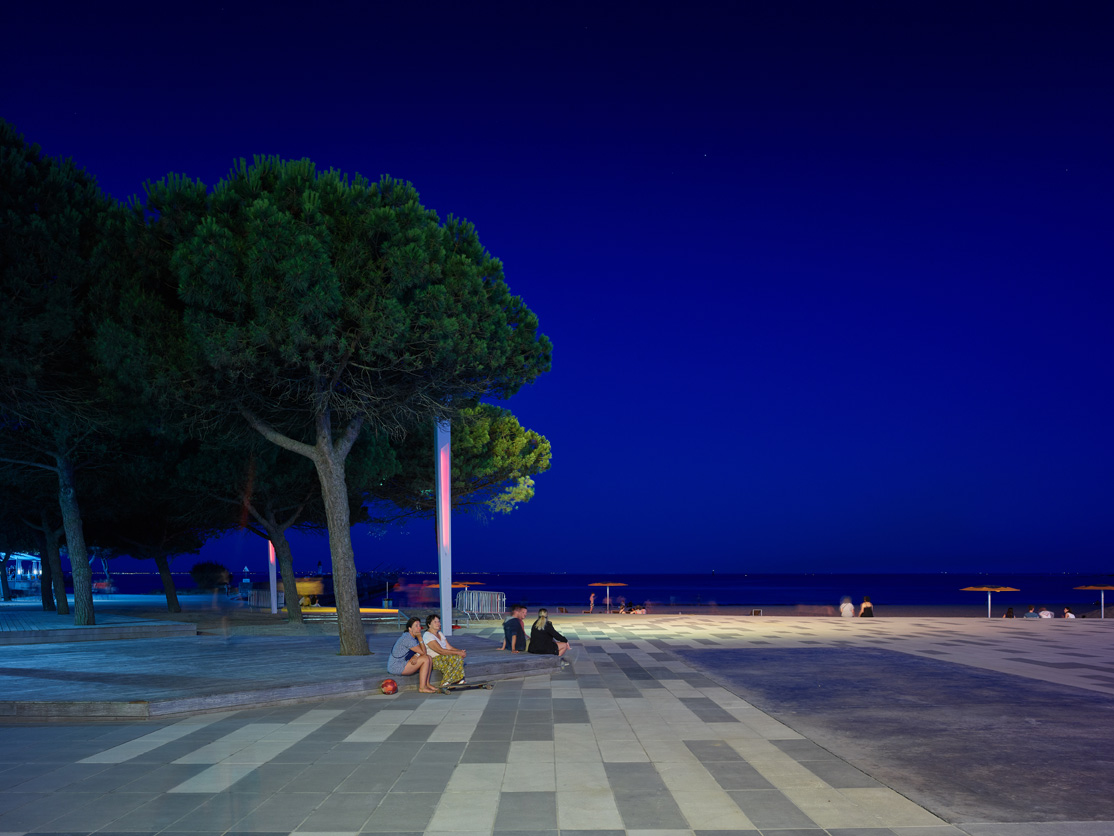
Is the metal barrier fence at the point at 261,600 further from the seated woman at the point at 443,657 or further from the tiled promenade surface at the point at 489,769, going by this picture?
the seated woman at the point at 443,657

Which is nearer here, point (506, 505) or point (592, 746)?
point (592, 746)

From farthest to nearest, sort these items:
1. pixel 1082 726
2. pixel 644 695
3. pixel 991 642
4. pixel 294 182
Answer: pixel 991 642 < pixel 294 182 < pixel 644 695 < pixel 1082 726

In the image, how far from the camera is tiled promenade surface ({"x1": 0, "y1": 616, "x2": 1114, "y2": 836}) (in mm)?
5602

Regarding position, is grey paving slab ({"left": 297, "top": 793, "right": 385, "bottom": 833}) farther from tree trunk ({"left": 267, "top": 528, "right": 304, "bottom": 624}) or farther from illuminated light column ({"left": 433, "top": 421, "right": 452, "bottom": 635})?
tree trunk ({"left": 267, "top": 528, "right": 304, "bottom": 624})

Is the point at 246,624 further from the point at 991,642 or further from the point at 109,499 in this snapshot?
the point at 991,642

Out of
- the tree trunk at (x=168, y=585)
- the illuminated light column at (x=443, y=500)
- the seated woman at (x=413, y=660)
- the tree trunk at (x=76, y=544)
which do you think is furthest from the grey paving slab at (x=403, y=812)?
the tree trunk at (x=168, y=585)

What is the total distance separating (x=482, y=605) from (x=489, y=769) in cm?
2486

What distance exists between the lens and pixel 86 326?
16.2 metres

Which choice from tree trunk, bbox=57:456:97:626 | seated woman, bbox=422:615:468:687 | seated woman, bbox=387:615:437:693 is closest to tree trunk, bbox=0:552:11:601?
tree trunk, bbox=57:456:97:626

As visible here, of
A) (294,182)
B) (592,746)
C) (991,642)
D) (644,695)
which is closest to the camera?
(592,746)

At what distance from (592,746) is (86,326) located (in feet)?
44.5

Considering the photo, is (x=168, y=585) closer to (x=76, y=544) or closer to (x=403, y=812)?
(x=76, y=544)

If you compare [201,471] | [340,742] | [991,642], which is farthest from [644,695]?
[201,471]

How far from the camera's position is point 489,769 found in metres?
7.12
